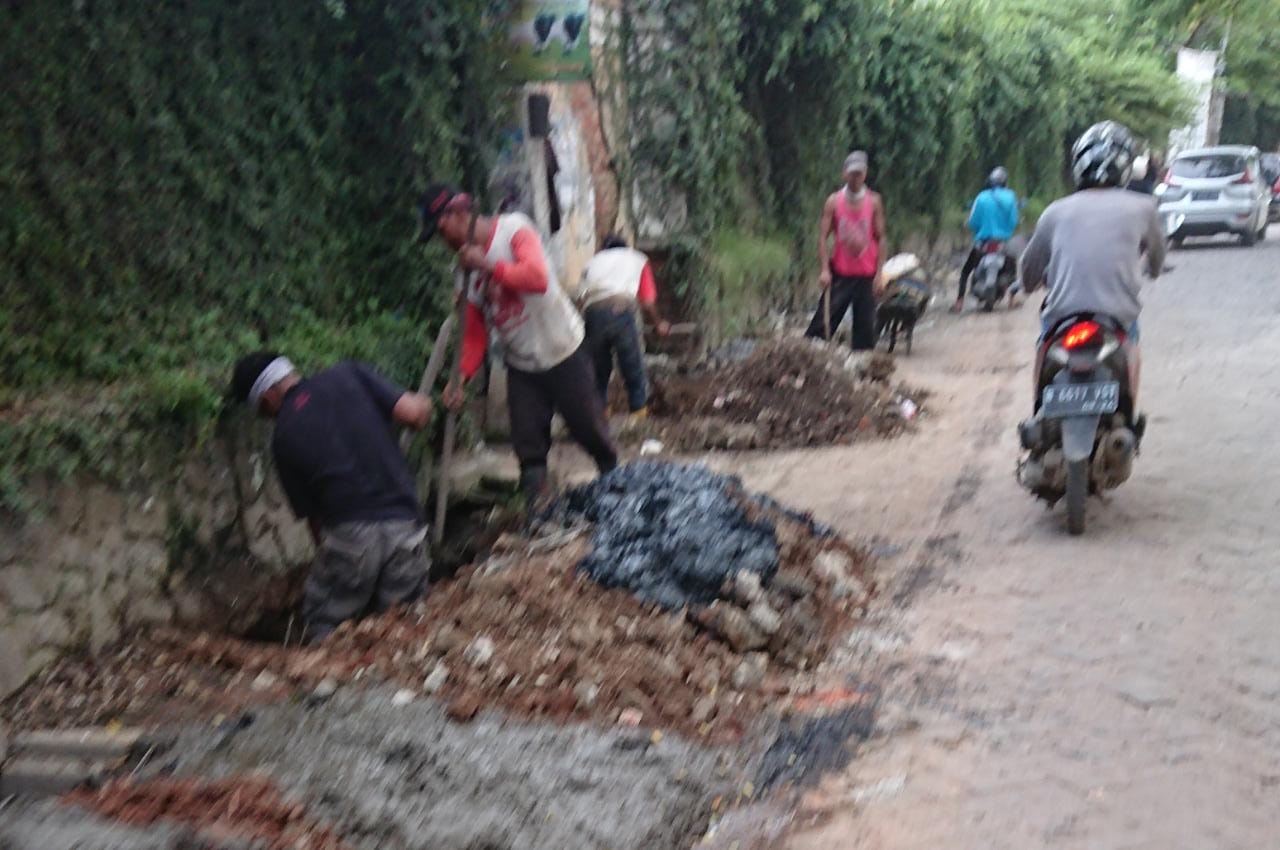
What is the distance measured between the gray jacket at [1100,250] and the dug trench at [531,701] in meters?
1.68

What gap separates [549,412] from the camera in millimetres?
6363

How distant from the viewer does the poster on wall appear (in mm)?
7641

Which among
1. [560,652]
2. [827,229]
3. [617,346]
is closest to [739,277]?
[827,229]

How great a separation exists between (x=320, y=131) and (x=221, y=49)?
1.00m

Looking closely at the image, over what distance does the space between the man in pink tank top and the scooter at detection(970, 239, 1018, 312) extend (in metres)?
5.00

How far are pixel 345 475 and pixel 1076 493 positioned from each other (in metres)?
3.42

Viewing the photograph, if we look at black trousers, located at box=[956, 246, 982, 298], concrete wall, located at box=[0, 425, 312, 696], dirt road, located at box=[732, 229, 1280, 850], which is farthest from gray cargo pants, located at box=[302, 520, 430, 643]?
black trousers, located at box=[956, 246, 982, 298]

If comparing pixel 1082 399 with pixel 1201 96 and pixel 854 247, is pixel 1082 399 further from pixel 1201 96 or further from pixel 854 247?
pixel 1201 96

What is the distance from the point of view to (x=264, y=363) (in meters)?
5.18

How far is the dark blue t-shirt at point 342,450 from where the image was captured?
200 inches

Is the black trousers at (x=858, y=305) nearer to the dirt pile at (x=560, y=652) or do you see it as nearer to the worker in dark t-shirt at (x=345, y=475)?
the dirt pile at (x=560, y=652)

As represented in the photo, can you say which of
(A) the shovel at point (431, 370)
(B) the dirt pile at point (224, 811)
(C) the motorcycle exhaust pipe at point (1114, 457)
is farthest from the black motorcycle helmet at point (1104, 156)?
(B) the dirt pile at point (224, 811)

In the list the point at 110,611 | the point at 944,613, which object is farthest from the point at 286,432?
the point at 944,613

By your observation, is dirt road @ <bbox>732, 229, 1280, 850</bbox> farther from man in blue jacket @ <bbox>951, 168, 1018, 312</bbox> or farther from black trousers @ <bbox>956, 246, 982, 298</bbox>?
black trousers @ <bbox>956, 246, 982, 298</bbox>
